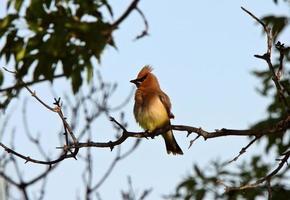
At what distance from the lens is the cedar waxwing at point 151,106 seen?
306 inches

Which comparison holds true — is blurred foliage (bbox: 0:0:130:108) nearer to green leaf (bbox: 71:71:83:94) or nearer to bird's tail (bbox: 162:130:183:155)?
green leaf (bbox: 71:71:83:94)

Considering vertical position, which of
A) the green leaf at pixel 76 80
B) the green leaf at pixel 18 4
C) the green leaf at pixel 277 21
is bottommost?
the green leaf at pixel 76 80

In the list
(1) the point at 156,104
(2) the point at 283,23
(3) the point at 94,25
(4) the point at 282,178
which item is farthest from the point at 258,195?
(3) the point at 94,25

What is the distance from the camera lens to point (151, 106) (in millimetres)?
7875

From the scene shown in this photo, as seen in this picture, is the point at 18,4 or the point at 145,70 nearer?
the point at 18,4

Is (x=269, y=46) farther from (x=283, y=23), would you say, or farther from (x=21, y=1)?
(x=283, y=23)

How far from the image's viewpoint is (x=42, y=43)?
422cm

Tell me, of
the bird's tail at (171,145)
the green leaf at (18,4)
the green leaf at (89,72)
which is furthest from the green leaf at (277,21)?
the green leaf at (18,4)

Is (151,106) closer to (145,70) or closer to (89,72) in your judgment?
(145,70)

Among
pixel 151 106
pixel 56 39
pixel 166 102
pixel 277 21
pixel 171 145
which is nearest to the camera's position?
pixel 56 39

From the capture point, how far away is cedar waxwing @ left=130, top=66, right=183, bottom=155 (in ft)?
25.5

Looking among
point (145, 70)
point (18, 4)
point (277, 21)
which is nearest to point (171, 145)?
point (145, 70)

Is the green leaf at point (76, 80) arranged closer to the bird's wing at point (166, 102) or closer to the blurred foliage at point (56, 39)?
the blurred foliage at point (56, 39)

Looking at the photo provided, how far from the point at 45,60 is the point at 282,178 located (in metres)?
→ 4.79
